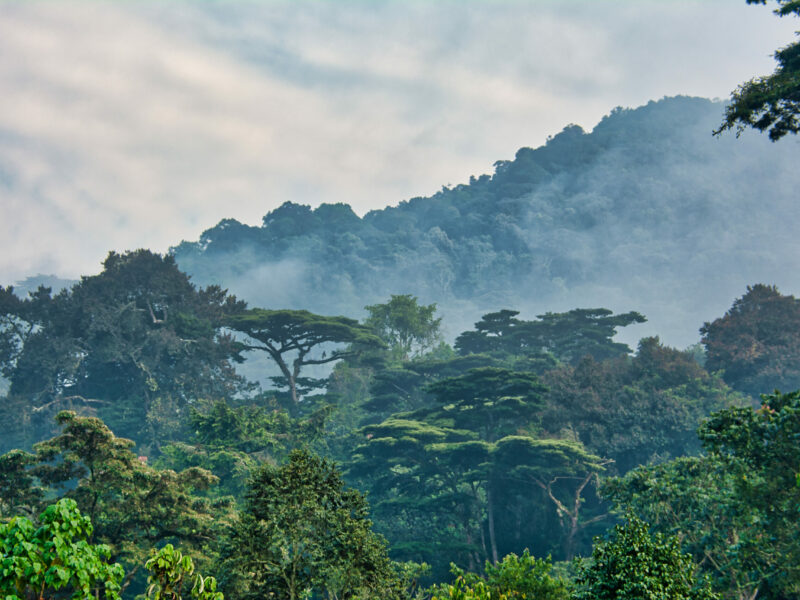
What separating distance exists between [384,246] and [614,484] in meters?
173

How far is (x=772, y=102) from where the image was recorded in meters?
15.9

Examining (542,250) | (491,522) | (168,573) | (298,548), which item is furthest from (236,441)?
(542,250)

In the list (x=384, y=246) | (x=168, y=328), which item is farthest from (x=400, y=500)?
(x=384, y=246)

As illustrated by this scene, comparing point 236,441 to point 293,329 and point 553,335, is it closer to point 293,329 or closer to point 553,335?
point 293,329

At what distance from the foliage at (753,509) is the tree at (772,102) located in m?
6.50

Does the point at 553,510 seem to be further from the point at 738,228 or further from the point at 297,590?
the point at 738,228

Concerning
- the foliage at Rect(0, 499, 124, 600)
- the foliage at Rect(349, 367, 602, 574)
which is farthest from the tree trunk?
the foliage at Rect(0, 499, 124, 600)

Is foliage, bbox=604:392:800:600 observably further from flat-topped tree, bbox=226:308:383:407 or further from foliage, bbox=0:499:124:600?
flat-topped tree, bbox=226:308:383:407

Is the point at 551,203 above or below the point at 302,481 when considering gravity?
above

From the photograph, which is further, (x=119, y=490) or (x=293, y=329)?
(x=293, y=329)

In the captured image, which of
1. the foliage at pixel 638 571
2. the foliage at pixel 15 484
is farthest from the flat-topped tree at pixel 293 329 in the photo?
the foliage at pixel 638 571

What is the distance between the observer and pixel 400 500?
35.3 meters

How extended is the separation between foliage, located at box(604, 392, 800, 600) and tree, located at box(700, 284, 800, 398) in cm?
2961

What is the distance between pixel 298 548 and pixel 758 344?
42.0 metres
